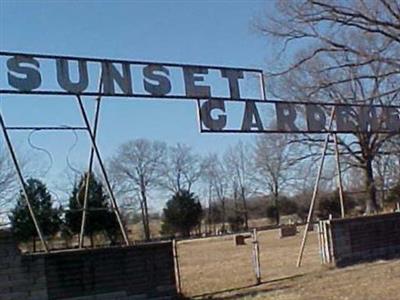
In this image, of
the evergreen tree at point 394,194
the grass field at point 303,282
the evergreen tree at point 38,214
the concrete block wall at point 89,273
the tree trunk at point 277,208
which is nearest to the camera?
the concrete block wall at point 89,273

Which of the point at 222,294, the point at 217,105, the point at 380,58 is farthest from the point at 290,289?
the point at 380,58

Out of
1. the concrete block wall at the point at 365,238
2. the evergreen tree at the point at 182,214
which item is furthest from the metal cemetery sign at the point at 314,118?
the evergreen tree at the point at 182,214

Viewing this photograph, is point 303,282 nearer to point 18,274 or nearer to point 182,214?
point 18,274

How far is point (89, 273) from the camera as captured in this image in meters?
10.7

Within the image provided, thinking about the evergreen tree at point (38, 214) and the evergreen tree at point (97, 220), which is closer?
the evergreen tree at point (38, 214)

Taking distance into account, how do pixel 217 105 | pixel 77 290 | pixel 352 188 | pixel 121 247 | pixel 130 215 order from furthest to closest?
pixel 130 215, pixel 352 188, pixel 217 105, pixel 121 247, pixel 77 290

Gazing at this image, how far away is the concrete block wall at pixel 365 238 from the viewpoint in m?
14.9

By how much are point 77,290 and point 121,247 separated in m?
1.06

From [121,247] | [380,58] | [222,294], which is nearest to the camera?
[121,247]

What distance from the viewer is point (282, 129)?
49.1 feet

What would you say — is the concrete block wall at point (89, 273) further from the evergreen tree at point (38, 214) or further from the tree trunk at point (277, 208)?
the tree trunk at point (277, 208)

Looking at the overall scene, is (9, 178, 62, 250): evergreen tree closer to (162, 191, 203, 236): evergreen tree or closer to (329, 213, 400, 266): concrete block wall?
(329, 213, 400, 266): concrete block wall

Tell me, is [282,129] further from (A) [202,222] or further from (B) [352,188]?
(A) [202,222]

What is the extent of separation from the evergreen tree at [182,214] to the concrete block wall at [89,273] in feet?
128
